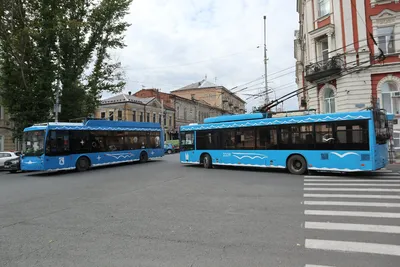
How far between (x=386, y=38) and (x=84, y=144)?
2390 centimetres

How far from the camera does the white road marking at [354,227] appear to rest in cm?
541

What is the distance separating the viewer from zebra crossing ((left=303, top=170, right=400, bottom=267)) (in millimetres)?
4641

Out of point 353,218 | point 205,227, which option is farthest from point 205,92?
point 205,227

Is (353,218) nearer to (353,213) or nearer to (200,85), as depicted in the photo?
(353,213)

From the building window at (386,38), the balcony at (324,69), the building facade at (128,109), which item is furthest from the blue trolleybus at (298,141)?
the building facade at (128,109)

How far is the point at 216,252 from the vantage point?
4516 millimetres

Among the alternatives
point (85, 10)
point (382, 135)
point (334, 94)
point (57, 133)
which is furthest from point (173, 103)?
point (382, 135)

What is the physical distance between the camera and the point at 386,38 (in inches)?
916

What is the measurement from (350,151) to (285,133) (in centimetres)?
312

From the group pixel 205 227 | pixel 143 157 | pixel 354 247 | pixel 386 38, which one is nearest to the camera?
pixel 354 247

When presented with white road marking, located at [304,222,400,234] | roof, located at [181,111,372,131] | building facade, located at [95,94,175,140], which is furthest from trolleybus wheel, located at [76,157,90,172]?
building facade, located at [95,94,175,140]

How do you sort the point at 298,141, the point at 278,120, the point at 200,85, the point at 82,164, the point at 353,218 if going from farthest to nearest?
the point at 200,85 → the point at 82,164 → the point at 278,120 → the point at 298,141 → the point at 353,218

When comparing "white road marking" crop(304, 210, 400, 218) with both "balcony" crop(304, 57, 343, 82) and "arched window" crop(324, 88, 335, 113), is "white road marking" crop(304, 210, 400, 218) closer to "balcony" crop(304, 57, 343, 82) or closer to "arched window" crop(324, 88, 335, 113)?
"balcony" crop(304, 57, 343, 82)

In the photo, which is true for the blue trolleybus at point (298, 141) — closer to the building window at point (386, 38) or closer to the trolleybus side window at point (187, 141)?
the trolleybus side window at point (187, 141)
